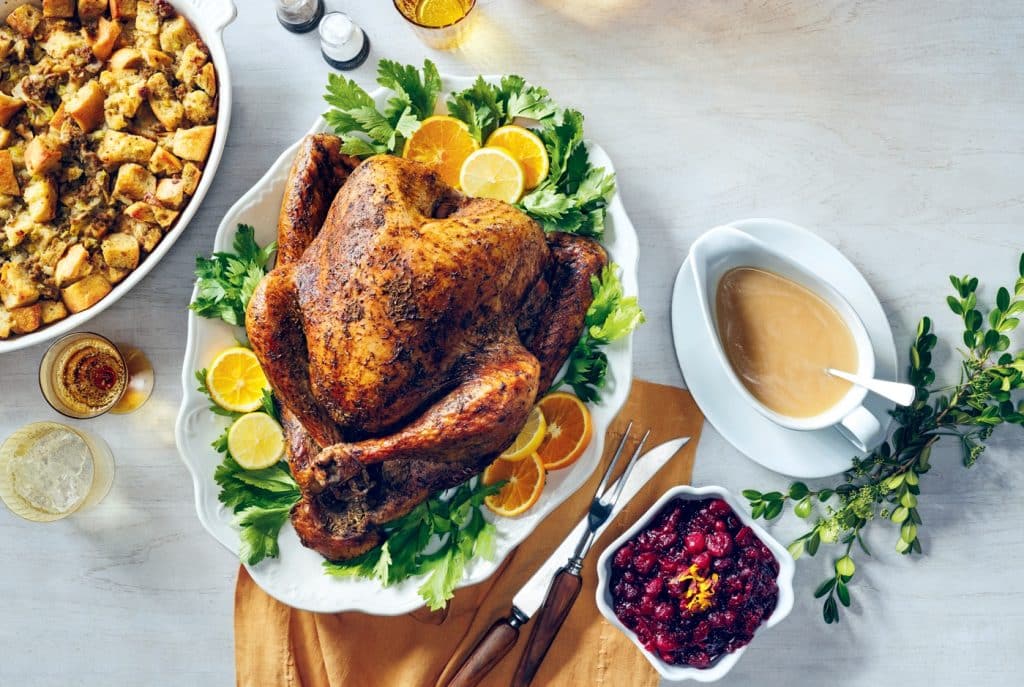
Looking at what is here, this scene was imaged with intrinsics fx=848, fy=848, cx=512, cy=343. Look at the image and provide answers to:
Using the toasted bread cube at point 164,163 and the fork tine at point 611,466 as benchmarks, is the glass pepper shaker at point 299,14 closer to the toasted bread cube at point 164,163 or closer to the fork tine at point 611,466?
the toasted bread cube at point 164,163

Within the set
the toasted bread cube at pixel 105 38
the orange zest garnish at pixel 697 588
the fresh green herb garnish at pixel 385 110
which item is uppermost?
the toasted bread cube at pixel 105 38

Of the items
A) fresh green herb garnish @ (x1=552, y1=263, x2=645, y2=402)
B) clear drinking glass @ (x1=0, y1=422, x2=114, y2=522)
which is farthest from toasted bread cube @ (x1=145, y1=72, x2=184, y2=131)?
fresh green herb garnish @ (x1=552, y1=263, x2=645, y2=402)

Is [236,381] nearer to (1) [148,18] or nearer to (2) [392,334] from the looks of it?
(2) [392,334]

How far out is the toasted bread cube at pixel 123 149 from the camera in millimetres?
2320

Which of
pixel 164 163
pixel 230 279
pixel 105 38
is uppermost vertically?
pixel 105 38

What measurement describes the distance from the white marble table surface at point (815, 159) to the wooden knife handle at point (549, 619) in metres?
0.50

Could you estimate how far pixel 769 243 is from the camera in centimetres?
234

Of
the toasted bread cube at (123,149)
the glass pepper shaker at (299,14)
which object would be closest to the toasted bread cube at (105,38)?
the toasted bread cube at (123,149)

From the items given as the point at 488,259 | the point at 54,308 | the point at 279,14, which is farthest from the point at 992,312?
the point at 54,308

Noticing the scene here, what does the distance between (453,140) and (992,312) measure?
1.57 meters

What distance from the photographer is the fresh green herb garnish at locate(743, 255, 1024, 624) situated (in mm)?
2297

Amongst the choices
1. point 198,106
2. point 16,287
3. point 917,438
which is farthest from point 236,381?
point 917,438

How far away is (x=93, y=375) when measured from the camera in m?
2.53

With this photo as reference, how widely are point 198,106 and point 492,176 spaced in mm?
846
